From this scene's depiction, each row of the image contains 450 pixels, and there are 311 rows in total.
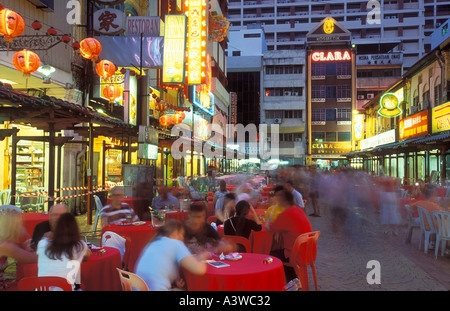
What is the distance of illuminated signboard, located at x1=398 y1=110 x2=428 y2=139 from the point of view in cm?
2084

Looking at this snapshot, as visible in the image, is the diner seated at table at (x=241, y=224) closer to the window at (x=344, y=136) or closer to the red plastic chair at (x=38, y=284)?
the red plastic chair at (x=38, y=284)

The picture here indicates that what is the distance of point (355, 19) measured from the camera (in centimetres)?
8131

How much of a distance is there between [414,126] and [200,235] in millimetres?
20165

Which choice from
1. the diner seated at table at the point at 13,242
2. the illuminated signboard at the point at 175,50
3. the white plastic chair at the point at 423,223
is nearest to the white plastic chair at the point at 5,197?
the diner seated at table at the point at 13,242

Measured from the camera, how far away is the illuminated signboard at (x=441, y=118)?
1808 cm

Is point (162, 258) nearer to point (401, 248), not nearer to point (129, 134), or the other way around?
point (401, 248)

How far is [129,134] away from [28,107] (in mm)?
7376

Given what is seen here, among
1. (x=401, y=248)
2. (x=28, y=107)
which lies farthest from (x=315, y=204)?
(x=28, y=107)

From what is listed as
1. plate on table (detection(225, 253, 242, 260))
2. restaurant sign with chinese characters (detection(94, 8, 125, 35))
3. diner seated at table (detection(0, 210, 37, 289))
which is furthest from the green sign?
diner seated at table (detection(0, 210, 37, 289))

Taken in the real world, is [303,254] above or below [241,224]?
below

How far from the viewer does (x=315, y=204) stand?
1609cm

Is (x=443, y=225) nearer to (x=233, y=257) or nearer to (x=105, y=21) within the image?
(x=233, y=257)

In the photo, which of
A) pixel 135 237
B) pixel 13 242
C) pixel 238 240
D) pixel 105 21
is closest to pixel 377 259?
pixel 238 240
